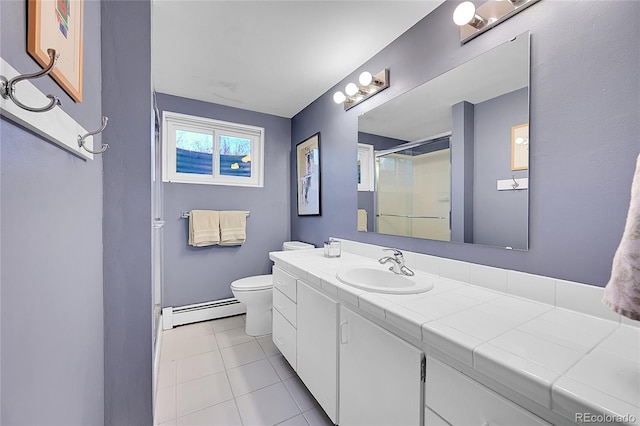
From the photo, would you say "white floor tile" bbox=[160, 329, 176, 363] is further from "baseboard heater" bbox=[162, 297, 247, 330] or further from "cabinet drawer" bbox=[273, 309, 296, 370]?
"cabinet drawer" bbox=[273, 309, 296, 370]

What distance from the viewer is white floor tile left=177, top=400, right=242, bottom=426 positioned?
133cm

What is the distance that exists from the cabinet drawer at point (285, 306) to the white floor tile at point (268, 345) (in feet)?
1.43

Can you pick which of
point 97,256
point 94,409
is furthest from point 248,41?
point 94,409

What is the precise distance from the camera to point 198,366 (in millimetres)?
1817

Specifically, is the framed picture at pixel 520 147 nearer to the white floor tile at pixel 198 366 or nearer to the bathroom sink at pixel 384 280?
the bathroom sink at pixel 384 280

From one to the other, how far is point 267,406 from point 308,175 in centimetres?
194

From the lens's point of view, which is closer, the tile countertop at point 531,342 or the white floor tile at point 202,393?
the tile countertop at point 531,342

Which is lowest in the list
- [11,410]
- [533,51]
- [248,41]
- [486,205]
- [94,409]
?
[94,409]

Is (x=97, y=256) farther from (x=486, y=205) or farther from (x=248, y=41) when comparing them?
(x=486, y=205)

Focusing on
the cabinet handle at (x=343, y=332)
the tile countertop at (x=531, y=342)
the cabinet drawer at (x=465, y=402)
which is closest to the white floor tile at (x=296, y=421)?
the cabinet handle at (x=343, y=332)

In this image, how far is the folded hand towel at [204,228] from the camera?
2.44 meters

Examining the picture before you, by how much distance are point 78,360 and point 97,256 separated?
1.28 ft

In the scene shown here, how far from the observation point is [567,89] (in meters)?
0.91

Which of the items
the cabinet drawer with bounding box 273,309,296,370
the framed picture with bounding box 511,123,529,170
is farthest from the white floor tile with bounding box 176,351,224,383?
the framed picture with bounding box 511,123,529,170
